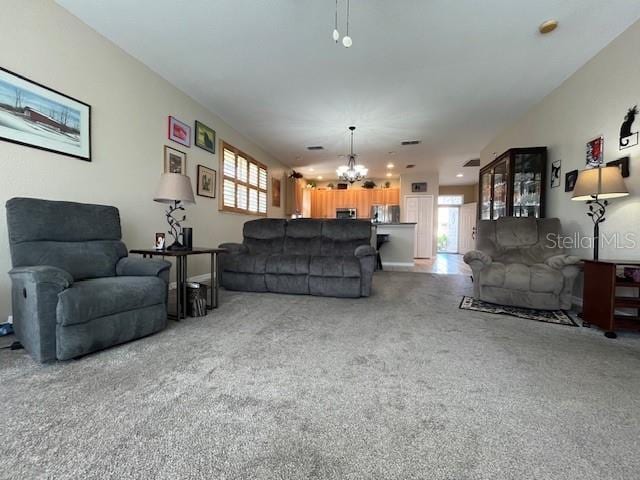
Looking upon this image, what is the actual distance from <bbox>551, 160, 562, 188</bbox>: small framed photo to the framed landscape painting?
5.25 meters

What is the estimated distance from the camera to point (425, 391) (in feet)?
4.64

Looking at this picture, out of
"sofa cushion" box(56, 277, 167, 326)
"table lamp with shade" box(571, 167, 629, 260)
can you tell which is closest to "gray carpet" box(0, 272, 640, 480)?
"sofa cushion" box(56, 277, 167, 326)

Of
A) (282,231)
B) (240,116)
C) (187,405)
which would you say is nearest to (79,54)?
(240,116)

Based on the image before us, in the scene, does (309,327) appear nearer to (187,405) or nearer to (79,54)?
(187,405)

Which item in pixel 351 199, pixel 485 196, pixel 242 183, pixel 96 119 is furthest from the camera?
pixel 351 199

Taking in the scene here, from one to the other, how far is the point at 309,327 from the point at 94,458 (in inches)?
61.5

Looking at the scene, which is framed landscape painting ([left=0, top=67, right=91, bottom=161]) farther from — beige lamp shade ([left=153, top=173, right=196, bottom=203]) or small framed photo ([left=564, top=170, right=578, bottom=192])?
small framed photo ([left=564, top=170, right=578, bottom=192])

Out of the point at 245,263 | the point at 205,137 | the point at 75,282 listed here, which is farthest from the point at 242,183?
the point at 75,282

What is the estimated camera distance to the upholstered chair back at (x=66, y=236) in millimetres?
1908

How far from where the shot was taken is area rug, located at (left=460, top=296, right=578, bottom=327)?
261 centimetres

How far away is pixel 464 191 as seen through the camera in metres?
10.7

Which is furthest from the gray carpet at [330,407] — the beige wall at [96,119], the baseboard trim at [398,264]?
the baseboard trim at [398,264]

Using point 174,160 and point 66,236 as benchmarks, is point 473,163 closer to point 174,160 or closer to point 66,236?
point 174,160

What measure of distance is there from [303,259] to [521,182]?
11.0ft
